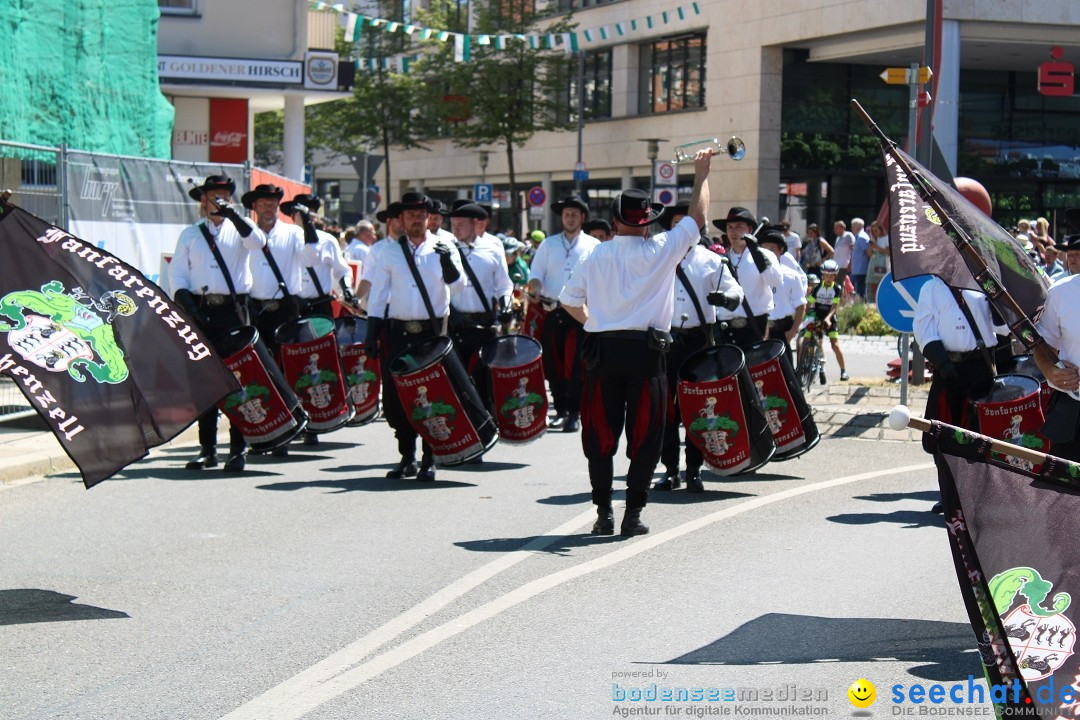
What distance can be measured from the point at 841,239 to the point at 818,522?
22.6m

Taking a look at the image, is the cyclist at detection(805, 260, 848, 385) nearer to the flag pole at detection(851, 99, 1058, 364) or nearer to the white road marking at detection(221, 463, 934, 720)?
the white road marking at detection(221, 463, 934, 720)

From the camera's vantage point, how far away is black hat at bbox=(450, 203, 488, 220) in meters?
13.1

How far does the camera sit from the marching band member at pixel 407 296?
11.1 meters

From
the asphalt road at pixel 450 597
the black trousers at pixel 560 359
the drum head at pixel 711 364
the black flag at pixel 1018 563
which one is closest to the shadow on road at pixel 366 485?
the asphalt road at pixel 450 597

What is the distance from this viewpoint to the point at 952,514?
5.15 meters

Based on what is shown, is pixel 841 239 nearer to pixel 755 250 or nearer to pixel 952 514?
pixel 755 250

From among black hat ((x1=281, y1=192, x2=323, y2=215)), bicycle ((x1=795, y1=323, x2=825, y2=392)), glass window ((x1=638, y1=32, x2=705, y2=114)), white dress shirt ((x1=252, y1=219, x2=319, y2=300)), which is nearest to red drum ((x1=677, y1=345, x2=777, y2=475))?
white dress shirt ((x1=252, y1=219, x2=319, y2=300))

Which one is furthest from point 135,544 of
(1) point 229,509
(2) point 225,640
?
(2) point 225,640

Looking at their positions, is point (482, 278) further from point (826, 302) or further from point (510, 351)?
point (826, 302)

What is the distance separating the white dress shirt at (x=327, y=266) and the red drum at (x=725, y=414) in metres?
4.04

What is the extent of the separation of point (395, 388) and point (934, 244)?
525cm

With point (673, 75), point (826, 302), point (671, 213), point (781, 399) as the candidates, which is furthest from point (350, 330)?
point (673, 75)

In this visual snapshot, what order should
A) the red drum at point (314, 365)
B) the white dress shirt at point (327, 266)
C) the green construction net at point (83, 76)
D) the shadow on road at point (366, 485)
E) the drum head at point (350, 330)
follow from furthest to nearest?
the green construction net at point (83, 76), the white dress shirt at point (327, 266), the drum head at point (350, 330), the red drum at point (314, 365), the shadow on road at point (366, 485)

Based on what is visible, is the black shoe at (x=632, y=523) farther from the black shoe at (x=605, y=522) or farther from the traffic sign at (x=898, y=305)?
the traffic sign at (x=898, y=305)
